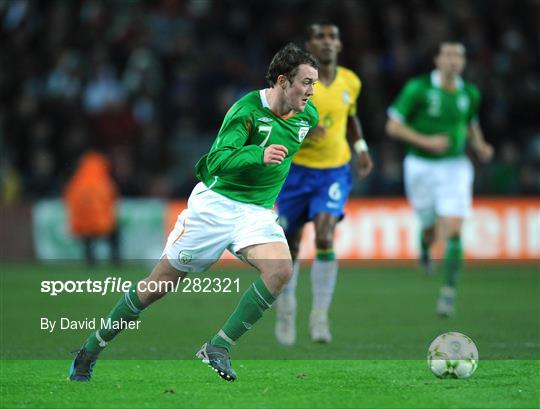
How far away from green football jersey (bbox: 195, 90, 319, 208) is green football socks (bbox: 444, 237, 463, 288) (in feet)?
14.0

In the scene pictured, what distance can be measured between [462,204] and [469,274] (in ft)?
14.4

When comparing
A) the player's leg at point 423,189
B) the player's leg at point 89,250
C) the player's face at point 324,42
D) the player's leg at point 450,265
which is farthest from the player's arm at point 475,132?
the player's leg at point 89,250

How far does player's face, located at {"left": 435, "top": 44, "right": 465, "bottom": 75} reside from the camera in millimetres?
11828

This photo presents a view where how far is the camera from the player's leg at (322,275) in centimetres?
898

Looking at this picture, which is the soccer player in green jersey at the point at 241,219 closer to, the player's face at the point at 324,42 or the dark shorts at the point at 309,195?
the dark shorts at the point at 309,195

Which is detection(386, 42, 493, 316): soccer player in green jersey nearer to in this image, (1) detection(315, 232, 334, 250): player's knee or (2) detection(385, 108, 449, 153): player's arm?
(2) detection(385, 108, 449, 153): player's arm

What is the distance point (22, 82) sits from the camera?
19.7 meters

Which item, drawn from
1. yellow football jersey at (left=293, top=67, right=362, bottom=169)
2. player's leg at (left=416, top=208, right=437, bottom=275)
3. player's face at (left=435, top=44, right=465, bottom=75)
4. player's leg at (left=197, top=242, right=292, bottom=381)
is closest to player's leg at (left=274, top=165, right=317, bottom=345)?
yellow football jersey at (left=293, top=67, right=362, bottom=169)

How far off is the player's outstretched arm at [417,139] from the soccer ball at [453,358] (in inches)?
196

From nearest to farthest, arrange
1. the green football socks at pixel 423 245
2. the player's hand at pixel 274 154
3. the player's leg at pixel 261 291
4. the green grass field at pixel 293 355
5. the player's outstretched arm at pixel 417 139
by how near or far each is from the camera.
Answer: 1. the green grass field at pixel 293 355
2. the player's hand at pixel 274 154
3. the player's leg at pixel 261 291
4. the player's outstretched arm at pixel 417 139
5. the green football socks at pixel 423 245

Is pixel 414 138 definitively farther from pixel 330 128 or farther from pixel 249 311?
pixel 249 311

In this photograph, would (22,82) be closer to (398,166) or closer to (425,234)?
(398,166)

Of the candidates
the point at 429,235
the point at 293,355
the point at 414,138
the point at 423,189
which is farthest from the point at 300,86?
the point at 429,235

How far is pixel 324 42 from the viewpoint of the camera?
30.5 ft
